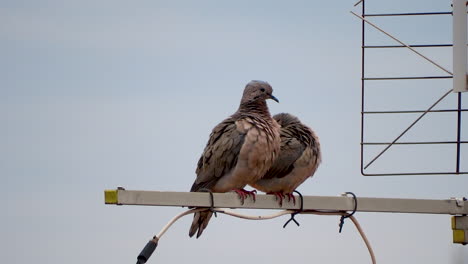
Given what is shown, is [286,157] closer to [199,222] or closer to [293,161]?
[293,161]

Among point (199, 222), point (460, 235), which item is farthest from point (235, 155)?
point (460, 235)

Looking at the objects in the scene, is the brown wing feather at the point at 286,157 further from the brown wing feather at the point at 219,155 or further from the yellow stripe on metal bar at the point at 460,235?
the yellow stripe on metal bar at the point at 460,235

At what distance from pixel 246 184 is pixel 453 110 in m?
2.30

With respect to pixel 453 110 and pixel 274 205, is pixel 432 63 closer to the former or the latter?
pixel 453 110

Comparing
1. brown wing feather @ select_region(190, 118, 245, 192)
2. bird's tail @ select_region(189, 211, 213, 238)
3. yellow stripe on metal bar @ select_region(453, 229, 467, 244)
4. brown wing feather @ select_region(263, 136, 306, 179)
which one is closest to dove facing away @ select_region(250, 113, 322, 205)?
brown wing feather @ select_region(263, 136, 306, 179)

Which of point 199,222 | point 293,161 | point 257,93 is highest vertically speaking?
point 257,93

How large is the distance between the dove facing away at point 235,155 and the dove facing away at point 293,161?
0.66 metres

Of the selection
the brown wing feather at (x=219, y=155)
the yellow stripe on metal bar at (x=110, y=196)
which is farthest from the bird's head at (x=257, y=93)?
the yellow stripe on metal bar at (x=110, y=196)

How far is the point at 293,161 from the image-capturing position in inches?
452

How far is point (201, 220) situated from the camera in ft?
33.5

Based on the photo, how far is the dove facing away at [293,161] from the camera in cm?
1133

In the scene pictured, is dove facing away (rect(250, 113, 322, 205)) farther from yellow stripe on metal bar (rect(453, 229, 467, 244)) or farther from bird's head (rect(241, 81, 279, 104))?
yellow stripe on metal bar (rect(453, 229, 467, 244))

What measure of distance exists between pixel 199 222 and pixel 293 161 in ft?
5.72

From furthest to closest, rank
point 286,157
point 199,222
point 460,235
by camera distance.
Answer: point 286,157, point 199,222, point 460,235
